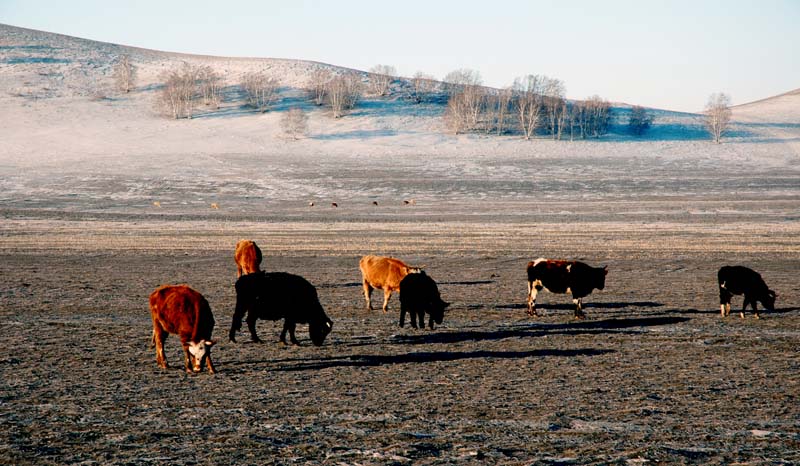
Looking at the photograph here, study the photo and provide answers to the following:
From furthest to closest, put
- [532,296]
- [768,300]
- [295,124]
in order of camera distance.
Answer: [295,124] < [768,300] < [532,296]

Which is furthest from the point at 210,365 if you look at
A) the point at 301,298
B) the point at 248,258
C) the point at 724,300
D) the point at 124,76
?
the point at 124,76

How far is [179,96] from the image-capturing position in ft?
339

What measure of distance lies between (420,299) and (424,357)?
2.42 m

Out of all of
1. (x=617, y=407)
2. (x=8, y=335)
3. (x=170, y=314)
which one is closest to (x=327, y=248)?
(x=8, y=335)

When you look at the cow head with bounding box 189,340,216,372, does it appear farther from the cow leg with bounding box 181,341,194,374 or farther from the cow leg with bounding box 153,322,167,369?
the cow leg with bounding box 153,322,167,369

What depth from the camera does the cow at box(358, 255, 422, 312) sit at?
1573 centimetres

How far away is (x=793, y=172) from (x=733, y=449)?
76258mm

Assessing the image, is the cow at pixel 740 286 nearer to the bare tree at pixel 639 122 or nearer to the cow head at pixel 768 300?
Answer: the cow head at pixel 768 300

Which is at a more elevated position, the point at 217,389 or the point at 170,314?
the point at 170,314

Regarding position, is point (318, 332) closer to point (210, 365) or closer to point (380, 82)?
point (210, 365)

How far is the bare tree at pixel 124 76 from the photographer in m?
113

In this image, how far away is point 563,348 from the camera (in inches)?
484

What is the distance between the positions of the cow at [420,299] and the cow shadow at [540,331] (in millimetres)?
499

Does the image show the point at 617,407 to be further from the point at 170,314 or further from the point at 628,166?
the point at 628,166
